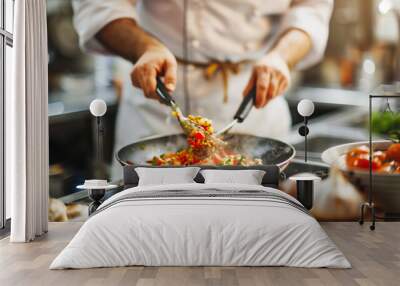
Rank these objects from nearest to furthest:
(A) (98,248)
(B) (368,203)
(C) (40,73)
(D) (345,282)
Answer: (D) (345,282) → (A) (98,248) → (C) (40,73) → (B) (368,203)

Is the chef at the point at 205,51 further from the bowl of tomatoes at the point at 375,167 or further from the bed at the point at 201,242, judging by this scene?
the bed at the point at 201,242

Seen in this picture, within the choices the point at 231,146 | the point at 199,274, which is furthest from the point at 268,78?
the point at 199,274

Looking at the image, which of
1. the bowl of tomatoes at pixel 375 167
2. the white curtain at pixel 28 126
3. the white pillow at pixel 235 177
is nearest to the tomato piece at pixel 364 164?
the bowl of tomatoes at pixel 375 167

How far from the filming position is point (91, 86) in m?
7.46

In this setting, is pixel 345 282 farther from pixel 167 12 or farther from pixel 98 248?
pixel 167 12

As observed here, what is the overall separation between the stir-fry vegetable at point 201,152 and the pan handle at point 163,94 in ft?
1.03

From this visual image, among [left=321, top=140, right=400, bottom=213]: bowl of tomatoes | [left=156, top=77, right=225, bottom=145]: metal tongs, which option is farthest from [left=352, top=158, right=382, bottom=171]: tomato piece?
[left=156, top=77, right=225, bottom=145]: metal tongs

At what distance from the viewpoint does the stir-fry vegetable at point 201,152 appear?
24.0 feet

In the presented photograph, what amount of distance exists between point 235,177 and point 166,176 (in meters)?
0.77

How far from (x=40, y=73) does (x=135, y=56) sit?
4.88ft

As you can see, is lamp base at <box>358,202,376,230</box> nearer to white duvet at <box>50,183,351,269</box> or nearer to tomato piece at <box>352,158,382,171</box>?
tomato piece at <box>352,158,382,171</box>

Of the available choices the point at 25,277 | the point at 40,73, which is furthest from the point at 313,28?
the point at 25,277

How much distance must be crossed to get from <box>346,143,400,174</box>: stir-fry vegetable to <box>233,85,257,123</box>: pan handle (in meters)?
1.40

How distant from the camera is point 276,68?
24.5ft
